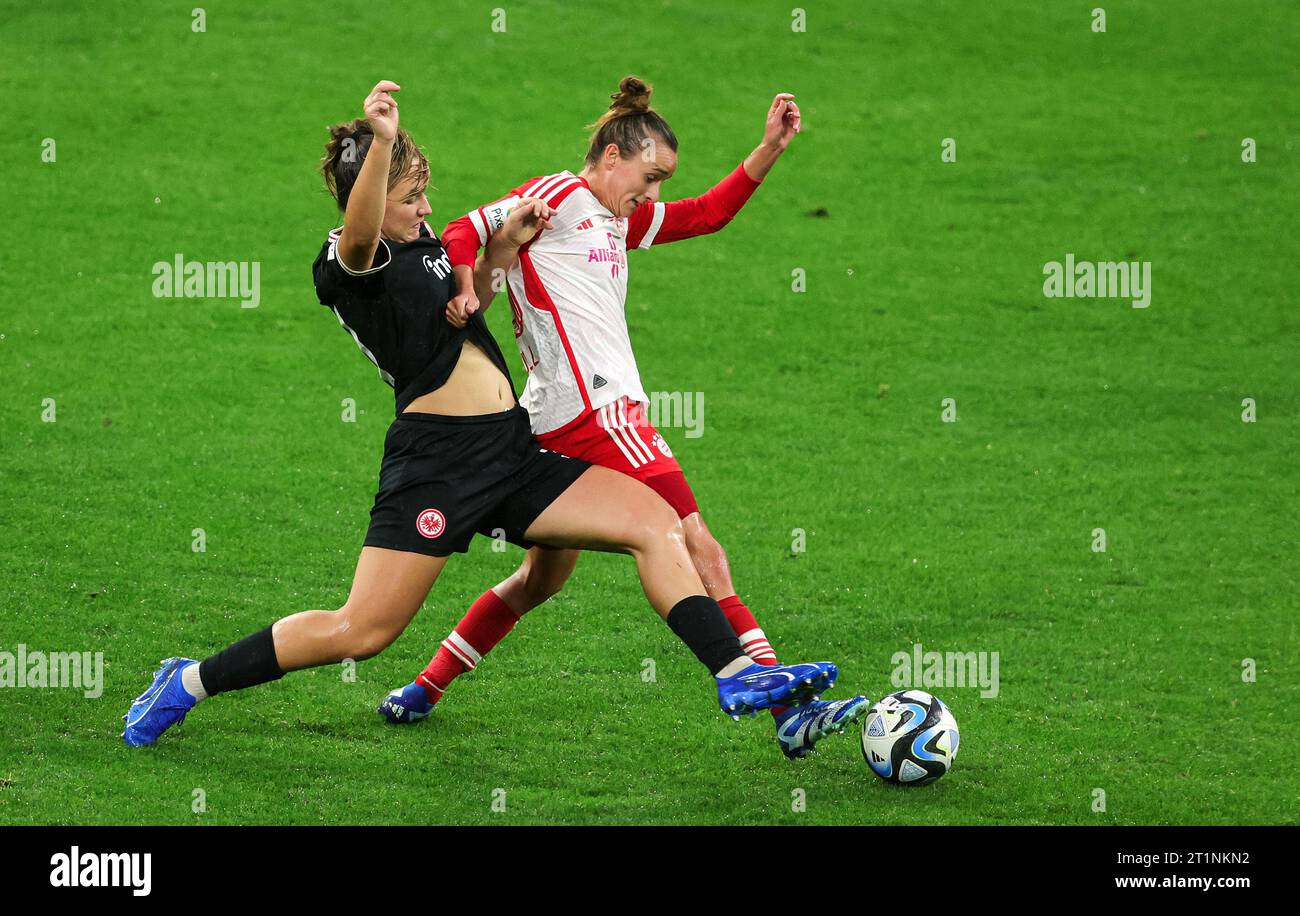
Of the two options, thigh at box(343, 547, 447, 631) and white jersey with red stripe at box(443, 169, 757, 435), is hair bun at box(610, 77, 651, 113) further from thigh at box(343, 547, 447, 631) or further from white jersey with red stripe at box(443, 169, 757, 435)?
thigh at box(343, 547, 447, 631)

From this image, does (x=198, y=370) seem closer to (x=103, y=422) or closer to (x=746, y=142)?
(x=103, y=422)

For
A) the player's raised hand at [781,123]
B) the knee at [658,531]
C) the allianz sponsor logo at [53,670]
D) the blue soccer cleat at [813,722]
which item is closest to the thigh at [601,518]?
the knee at [658,531]

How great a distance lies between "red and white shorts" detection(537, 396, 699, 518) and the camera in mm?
5602

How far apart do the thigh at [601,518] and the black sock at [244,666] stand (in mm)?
1002

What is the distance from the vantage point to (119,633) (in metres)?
6.73

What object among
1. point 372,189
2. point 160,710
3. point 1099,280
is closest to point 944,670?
point 160,710

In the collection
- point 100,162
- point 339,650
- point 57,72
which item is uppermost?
point 57,72

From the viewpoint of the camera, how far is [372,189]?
188 inches

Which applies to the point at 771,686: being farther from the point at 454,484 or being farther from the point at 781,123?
the point at 781,123

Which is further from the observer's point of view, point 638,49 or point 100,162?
point 638,49

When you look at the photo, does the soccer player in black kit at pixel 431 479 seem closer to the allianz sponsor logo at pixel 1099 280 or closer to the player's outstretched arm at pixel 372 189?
the player's outstretched arm at pixel 372 189

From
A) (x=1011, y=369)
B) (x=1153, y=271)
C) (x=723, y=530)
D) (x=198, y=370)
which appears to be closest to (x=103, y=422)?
(x=198, y=370)

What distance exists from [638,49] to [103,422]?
29.2 feet

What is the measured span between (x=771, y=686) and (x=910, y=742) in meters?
0.82
